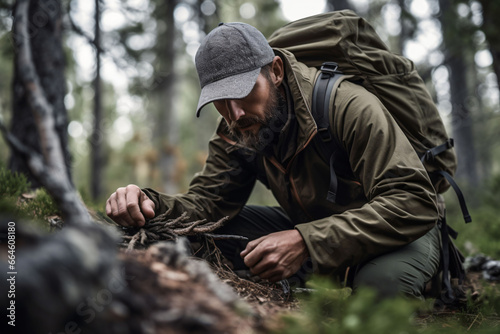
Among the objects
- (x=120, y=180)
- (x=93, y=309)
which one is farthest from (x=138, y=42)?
(x=93, y=309)

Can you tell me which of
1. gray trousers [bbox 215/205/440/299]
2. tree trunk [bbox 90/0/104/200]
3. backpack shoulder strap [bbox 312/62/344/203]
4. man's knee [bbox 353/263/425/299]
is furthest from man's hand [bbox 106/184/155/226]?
tree trunk [bbox 90/0/104/200]

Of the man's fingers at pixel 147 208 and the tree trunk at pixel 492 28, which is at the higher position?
the tree trunk at pixel 492 28

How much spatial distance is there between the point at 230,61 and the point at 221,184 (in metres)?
1.18

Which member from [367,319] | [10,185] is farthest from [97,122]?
[367,319]

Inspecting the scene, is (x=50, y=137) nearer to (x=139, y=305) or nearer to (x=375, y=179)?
(x=139, y=305)

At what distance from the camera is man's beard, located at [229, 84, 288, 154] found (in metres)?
2.97

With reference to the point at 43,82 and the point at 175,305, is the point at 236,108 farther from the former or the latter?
the point at 43,82

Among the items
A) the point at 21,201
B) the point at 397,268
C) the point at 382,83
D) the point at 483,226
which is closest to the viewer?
the point at 397,268

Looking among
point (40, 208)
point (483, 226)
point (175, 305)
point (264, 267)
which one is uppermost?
point (175, 305)

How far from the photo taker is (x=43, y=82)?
5.11m

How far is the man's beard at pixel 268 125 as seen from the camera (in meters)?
2.97

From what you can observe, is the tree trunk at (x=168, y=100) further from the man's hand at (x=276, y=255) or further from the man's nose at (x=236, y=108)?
the man's hand at (x=276, y=255)

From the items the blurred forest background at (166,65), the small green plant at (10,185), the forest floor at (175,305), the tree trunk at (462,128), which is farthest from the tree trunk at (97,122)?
the tree trunk at (462,128)

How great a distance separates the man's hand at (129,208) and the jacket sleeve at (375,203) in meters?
1.15
